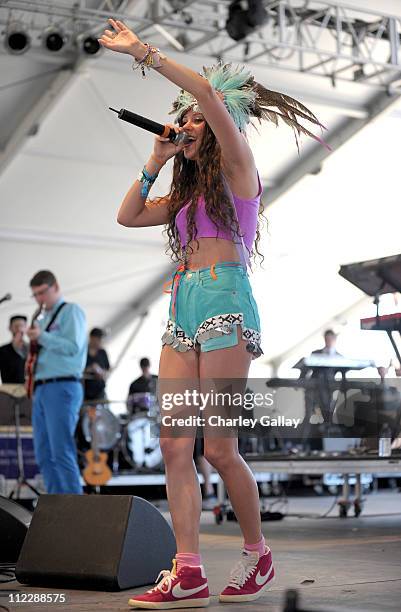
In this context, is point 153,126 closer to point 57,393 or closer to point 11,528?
point 11,528

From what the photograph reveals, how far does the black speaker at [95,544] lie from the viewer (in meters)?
3.19

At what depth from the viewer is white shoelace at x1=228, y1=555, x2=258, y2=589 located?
2.96m

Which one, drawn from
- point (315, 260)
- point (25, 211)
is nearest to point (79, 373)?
point (25, 211)

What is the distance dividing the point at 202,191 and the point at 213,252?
0.20 m

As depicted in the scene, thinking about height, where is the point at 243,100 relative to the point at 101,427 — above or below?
above

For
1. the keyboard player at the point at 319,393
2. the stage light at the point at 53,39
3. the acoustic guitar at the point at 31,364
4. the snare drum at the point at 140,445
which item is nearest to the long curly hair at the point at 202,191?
the keyboard player at the point at 319,393

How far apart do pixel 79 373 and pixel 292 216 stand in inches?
335

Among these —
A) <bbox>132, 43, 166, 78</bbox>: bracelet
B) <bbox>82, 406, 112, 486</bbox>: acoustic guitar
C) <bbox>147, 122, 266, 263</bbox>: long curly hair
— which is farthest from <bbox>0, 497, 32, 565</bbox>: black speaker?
<bbox>82, 406, 112, 486</bbox>: acoustic guitar

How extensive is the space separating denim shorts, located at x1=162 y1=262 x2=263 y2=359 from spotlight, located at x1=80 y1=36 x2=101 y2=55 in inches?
282

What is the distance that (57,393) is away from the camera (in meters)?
5.94

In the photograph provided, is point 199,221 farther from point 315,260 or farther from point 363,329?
point 315,260

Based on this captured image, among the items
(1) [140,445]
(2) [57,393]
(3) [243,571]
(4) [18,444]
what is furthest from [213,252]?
(1) [140,445]

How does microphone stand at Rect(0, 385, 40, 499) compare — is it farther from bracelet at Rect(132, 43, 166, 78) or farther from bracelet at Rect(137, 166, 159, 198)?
bracelet at Rect(132, 43, 166, 78)

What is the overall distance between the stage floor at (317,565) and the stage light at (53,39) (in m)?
4.83
